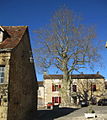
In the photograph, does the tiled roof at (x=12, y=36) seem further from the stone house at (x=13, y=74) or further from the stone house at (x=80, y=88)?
the stone house at (x=80, y=88)

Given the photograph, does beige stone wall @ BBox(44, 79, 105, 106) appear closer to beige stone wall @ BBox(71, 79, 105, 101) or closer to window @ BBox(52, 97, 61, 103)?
beige stone wall @ BBox(71, 79, 105, 101)

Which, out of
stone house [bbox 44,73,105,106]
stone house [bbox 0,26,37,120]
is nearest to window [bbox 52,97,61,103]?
stone house [bbox 44,73,105,106]

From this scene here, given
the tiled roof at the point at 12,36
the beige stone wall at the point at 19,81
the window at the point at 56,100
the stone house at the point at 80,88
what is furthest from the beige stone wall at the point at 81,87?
the tiled roof at the point at 12,36

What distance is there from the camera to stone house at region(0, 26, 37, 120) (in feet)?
35.8

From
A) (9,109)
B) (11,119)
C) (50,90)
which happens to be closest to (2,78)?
(9,109)

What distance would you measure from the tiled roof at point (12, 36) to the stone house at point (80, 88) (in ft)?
72.3

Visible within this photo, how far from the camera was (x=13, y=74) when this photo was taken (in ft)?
39.2

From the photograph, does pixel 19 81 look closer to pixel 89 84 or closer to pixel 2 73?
pixel 2 73

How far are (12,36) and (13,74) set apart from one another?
3837 millimetres

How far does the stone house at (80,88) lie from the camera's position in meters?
36.1

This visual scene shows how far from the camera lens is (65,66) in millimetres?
24594

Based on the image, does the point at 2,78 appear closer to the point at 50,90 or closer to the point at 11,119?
the point at 11,119

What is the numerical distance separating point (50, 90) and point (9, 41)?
25106 mm

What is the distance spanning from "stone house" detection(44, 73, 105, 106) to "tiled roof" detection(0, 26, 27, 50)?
72.3ft
